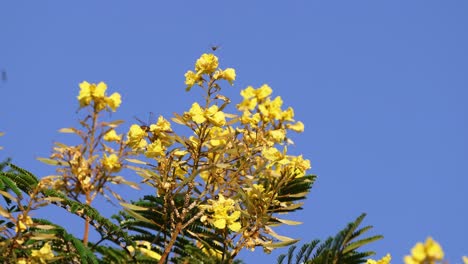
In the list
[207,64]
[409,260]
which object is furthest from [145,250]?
[409,260]

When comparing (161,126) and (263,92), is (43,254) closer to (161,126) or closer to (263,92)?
(161,126)

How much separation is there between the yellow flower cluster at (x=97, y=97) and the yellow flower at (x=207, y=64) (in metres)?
0.69

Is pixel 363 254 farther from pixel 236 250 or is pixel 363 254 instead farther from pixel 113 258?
pixel 113 258

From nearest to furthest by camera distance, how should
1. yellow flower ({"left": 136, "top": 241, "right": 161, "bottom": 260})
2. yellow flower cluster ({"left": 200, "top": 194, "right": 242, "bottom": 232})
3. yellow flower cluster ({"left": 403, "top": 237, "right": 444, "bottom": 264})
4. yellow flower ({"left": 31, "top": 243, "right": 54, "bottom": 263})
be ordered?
yellow flower cluster ({"left": 403, "top": 237, "right": 444, "bottom": 264}) → yellow flower ({"left": 31, "top": 243, "right": 54, "bottom": 263}) → yellow flower cluster ({"left": 200, "top": 194, "right": 242, "bottom": 232}) → yellow flower ({"left": 136, "top": 241, "right": 161, "bottom": 260})

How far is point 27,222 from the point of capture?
3568mm

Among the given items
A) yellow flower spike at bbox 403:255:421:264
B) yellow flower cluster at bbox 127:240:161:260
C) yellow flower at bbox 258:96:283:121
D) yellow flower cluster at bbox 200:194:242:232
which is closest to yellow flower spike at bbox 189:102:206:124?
yellow flower at bbox 258:96:283:121

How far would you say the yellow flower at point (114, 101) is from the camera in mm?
3785

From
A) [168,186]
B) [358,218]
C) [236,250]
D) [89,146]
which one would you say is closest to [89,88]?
[89,146]

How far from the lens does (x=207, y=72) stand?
4391 mm

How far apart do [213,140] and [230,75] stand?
1.22 feet

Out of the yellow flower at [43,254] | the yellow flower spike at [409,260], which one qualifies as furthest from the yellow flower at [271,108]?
the yellow flower spike at [409,260]

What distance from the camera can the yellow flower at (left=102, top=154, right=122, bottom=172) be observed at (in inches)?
145

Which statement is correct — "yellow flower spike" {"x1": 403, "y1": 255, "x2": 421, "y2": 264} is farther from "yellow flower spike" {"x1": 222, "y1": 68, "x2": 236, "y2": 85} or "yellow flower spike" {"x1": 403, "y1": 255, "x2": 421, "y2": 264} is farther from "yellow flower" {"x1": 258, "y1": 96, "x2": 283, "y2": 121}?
"yellow flower spike" {"x1": 222, "y1": 68, "x2": 236, "y2": 85}

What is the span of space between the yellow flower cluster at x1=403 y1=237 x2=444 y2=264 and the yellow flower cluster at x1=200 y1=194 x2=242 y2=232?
5.21 feet
